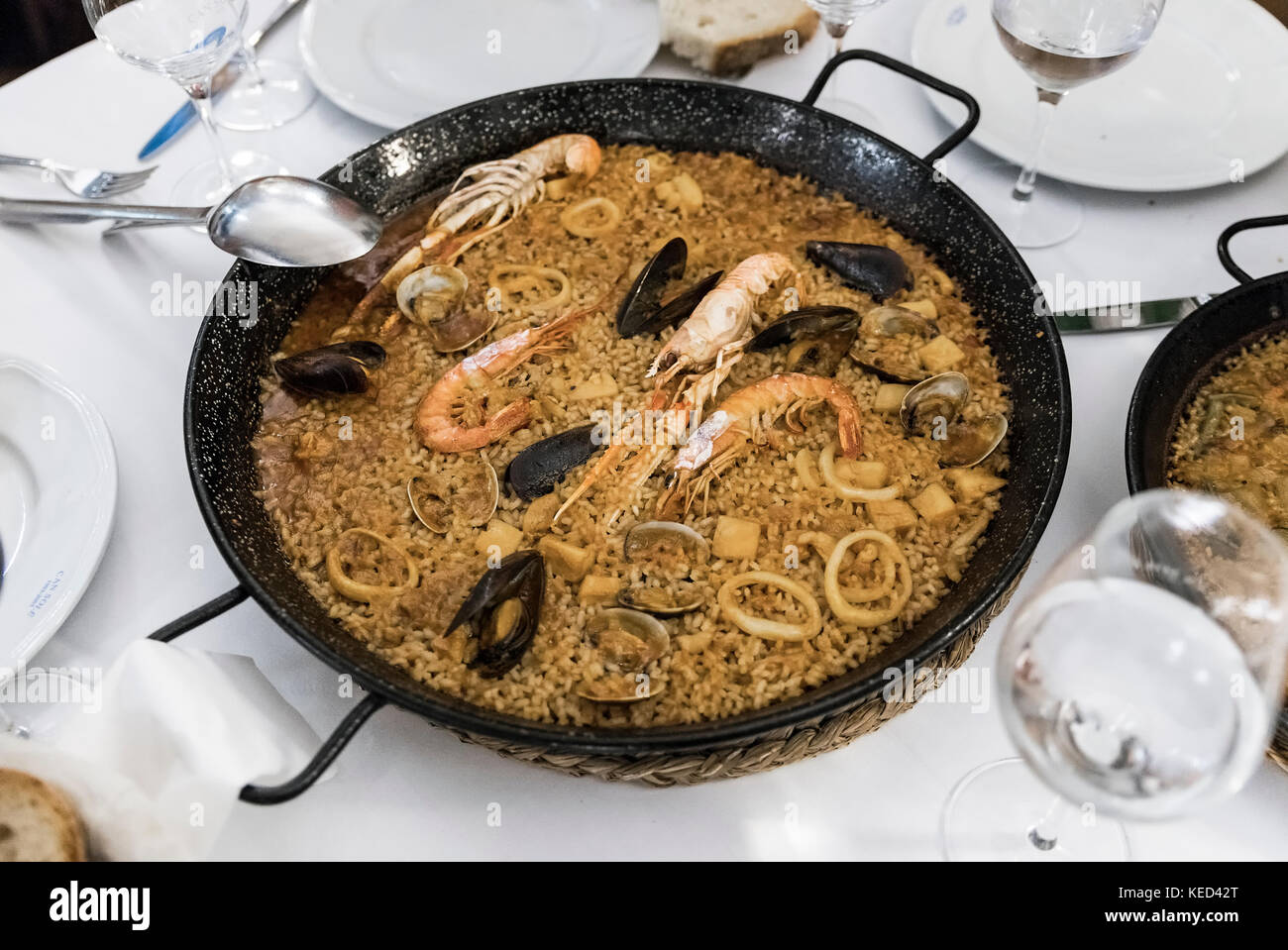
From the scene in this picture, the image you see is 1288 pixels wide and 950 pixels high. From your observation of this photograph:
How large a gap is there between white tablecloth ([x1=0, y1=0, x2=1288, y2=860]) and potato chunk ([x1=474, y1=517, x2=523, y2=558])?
29 centimetres

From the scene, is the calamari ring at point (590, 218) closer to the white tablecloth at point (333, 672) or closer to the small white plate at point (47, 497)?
the white tablecloth at point (333, 672)

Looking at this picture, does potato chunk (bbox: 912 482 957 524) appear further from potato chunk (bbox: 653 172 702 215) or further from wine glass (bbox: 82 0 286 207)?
wine glass (bbox: 82 0 286 207)

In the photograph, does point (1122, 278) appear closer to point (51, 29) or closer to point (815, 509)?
point (815, 509)

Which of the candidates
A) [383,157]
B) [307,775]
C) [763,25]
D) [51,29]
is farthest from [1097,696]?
[51,29]

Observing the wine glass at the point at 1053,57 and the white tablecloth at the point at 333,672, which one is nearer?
the white tablecloth at the point at 333,672

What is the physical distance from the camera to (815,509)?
61.1 inches

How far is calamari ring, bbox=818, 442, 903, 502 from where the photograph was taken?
1549 millimetres

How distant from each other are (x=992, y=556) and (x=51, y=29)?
12.3 feet

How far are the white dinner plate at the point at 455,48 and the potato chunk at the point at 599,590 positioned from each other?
4.29 feet

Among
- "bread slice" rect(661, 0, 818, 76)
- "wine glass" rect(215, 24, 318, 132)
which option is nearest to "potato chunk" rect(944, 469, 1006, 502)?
"bread slice" rect(661, 0, 818, 76)

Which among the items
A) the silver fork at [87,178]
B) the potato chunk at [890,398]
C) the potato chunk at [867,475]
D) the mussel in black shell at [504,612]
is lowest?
the potato chunk at [867,475]

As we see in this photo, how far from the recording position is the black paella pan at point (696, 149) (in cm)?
119

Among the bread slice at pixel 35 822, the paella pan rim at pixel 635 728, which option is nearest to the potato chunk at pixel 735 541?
the paella pan rim at pixel 635 728

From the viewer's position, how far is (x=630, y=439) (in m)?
1.60
